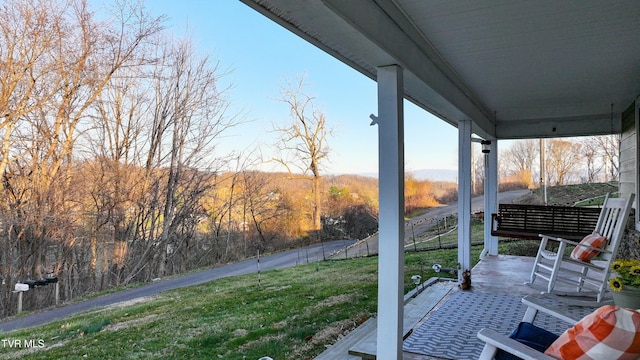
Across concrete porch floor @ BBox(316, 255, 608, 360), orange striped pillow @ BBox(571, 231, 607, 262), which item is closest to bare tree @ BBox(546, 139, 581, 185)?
concrete porch floor @ BBox(316, 255, 608, 360)

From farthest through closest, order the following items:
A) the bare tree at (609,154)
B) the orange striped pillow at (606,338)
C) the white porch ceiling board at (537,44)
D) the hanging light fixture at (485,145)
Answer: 1. the bare tree at (609,154)
2. the hanging light fixture at (485,145)
3. the white porch ceiling board at (537,44)
4. the orange striped pillow at (606,338)

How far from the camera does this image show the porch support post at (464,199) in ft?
14.3

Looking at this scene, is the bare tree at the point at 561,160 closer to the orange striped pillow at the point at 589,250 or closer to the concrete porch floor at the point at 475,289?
the concrete porch floor at the point at 475,289

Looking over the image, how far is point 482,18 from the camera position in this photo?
221cm

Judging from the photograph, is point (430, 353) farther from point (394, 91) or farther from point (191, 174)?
point (191, 174)

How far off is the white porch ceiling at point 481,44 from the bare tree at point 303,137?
9.67 feet

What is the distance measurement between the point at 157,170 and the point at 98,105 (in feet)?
4.48

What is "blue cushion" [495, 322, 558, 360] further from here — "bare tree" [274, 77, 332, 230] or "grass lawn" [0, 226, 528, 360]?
"bare tree" [274, 77, 332, 230]

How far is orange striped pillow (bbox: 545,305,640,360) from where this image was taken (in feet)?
4.18

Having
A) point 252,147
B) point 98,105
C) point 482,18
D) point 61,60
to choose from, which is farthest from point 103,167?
point 482,18

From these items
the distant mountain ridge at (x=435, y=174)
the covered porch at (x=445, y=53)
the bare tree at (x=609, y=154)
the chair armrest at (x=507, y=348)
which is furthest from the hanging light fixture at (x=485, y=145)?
the chair armrest at (x=507, y=348)

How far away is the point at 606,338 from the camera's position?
1.30 m

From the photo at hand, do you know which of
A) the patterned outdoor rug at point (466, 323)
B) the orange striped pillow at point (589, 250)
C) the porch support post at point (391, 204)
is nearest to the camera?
the porch support post at point (391, 204)

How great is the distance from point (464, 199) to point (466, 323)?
1.64m
